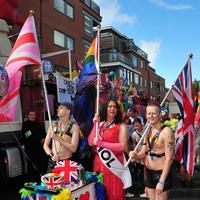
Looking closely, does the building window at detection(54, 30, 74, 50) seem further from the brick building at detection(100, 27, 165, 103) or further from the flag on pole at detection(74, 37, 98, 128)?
the flag on pole at detection(74, 37, 98, 128)

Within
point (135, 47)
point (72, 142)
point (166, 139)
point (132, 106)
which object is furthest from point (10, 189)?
point (135, 47)

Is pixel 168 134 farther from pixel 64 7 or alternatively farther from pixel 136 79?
pixel 136 79

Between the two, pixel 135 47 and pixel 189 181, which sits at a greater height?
pixel 135 47

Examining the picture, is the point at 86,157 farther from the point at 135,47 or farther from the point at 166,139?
the point at 135,47

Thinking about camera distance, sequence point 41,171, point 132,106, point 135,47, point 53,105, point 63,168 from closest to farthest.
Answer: point 63,168 → point 41,171 → point 53,105 → point 132,106 → point 135,47

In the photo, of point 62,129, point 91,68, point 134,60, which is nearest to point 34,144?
point 91,68

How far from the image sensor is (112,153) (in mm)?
4375

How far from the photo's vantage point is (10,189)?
7.13 m

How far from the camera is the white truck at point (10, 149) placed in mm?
6203

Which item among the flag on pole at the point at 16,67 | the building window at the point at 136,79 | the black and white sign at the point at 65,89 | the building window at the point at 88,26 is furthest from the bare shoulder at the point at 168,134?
the building window at the point at 136,79

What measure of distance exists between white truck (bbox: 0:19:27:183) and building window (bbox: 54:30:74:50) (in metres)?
17.2

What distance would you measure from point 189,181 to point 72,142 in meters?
3.74

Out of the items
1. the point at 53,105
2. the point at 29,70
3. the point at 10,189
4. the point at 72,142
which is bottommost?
the point at 10,189

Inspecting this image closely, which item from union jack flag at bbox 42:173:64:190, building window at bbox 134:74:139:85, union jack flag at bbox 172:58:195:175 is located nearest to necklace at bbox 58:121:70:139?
union jack flag at bbox 42:173:64:190
